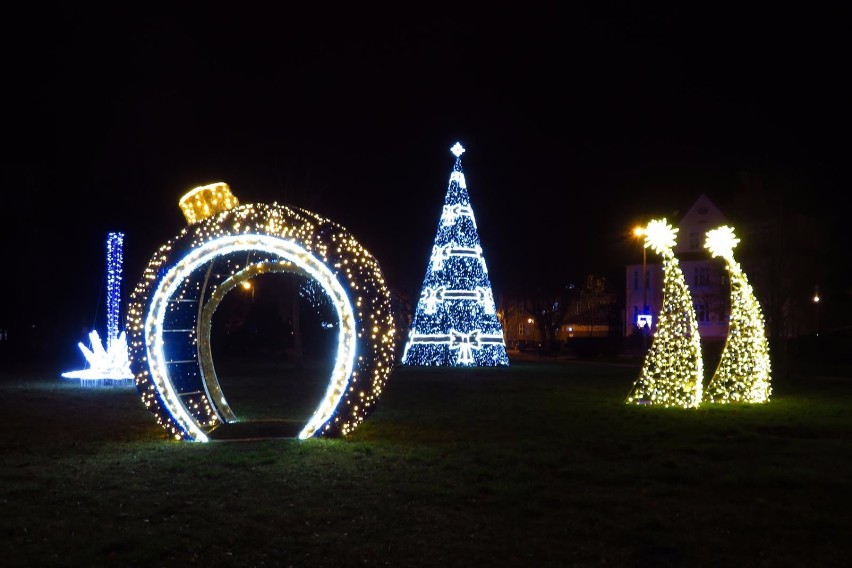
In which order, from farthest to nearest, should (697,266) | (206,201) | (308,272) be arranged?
(697,266) → (206,201) → (308,272)

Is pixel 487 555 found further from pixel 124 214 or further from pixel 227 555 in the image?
pixel 124 214

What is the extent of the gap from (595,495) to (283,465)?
3.62 metres

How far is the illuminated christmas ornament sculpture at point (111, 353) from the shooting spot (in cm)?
2691

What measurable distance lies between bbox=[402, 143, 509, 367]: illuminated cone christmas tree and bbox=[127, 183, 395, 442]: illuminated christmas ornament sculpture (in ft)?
73.9

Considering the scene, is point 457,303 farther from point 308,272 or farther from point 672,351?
point 308,272

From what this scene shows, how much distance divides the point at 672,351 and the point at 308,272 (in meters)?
9.28

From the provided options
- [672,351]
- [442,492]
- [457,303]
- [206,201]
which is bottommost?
[442,492]

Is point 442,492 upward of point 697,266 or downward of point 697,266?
downward

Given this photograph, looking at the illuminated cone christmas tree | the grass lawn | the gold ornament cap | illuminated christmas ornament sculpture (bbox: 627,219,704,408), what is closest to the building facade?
the illuminated cone christmas tree

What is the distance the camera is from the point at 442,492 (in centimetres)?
946

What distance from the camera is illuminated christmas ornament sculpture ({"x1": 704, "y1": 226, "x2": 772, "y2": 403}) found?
2094 centimetres

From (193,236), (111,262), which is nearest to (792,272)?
(111,262)

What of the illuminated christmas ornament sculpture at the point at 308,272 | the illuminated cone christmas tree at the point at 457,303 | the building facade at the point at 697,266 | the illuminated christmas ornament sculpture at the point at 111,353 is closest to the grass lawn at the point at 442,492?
the illuminated christmas ornament sculpture at the point at 308,272

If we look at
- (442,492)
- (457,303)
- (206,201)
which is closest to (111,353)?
(457,303)
